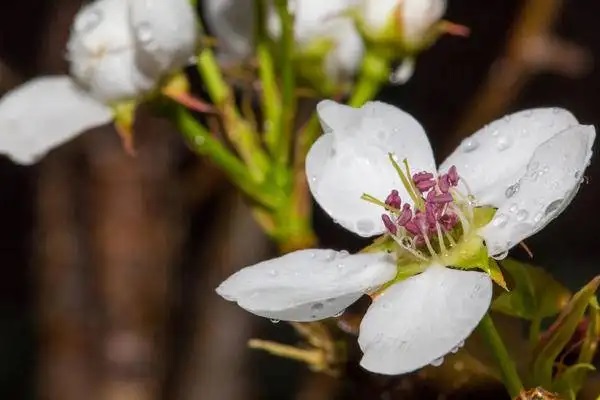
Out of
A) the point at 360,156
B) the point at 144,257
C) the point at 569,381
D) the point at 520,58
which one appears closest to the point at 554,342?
the point at 569,381

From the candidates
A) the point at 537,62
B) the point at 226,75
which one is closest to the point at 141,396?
the point at 537,62

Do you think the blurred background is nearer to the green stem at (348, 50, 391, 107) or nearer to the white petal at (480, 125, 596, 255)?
the green stem at (348, 50, 391, 107)

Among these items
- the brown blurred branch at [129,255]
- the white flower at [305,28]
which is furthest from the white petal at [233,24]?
the brown blurred branch at [129,255]

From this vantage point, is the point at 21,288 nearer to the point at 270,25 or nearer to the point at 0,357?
the point at 0,357

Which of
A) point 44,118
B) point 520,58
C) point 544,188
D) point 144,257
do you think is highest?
point 544,188

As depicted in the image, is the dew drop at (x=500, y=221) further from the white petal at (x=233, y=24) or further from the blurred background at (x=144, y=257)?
the blurred background at (x=144, y=257)

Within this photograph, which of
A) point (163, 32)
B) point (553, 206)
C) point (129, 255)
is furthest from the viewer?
point (129, 255)

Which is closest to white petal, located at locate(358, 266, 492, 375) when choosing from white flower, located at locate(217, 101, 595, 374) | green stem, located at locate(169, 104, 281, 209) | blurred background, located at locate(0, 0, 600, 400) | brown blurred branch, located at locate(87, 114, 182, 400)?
white flower, located at locate(217, 101, 595, 374)

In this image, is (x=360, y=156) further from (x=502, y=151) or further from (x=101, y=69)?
(x=101, y=69)
